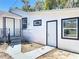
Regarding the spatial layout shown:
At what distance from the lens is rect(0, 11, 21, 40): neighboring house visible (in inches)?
622

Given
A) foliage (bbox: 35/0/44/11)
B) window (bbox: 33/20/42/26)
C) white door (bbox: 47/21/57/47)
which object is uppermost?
foliage (bbox: 35/0/44/11)

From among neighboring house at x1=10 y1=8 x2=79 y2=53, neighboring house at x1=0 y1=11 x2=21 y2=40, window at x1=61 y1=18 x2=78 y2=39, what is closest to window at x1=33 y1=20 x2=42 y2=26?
neighboring house at x1=10 y1=8 x2=79 y2=53

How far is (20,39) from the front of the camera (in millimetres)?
16109

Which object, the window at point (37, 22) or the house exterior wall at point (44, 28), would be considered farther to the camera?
the window at point (37, 22)

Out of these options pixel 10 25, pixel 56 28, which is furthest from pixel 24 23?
pixel 56 28

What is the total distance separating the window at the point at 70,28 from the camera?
10.4 metres

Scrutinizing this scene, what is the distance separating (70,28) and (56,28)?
1.53 m

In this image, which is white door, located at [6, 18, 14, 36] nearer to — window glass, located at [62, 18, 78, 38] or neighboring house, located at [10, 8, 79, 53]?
neighboring house, located at [10, 8, 79, 53]

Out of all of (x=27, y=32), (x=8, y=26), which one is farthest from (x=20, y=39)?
(x=8, y=26)

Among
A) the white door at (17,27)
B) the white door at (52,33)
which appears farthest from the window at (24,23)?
the white door at (52,33)

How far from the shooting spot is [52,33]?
12.7 meters

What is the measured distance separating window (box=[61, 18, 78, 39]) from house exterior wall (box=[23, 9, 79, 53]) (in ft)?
1.07

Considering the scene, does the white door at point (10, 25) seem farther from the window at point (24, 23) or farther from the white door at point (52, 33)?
the white door at point (52, 33)

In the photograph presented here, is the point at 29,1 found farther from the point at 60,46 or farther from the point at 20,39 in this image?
the point at 60,46
